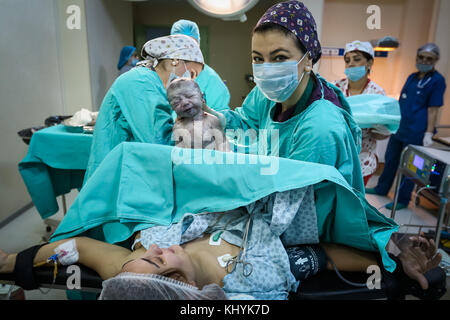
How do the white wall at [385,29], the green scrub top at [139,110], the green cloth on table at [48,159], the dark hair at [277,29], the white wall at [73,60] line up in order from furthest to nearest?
1. the white wall at [385,29]
2. the white wall at [73,60]
3. the green cloth on table at [48,159]
4. the green scrub top at [139,110]
5. the dark hair at [277,29]

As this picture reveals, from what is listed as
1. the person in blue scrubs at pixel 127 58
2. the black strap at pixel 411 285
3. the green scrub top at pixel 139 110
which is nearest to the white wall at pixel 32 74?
the person in blue scrubs at pixel 127 58

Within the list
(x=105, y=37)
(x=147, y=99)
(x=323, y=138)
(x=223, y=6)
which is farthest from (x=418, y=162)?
(x=105, y=37)

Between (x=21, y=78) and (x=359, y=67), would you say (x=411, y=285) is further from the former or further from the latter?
(x=21, y=78)

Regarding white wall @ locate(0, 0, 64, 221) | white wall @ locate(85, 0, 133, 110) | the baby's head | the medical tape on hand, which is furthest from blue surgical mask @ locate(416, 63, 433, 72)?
white wall @ locate(0, 0, 64, 221)

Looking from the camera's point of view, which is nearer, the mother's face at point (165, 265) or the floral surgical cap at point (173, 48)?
the mother's face at point (165, 265)

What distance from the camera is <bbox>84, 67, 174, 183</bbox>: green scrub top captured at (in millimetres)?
1645

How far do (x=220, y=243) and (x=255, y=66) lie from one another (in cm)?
77

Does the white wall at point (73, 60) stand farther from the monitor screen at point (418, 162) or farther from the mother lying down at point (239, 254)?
the monitor screen at point (418, 162)

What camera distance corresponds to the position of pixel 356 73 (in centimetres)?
267

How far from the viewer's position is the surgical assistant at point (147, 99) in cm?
165

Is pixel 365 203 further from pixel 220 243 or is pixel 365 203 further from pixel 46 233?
pixel 46 233

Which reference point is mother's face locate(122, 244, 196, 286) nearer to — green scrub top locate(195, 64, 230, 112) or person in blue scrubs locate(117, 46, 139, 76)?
green scrub top locate(195, 64, 230, 112)

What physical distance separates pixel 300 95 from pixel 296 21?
0.32 m

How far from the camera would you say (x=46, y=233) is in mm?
2902
